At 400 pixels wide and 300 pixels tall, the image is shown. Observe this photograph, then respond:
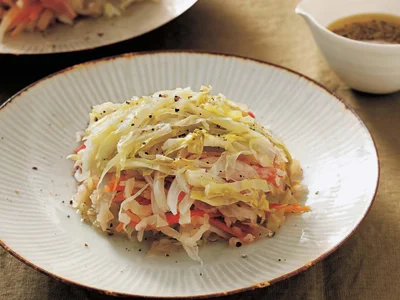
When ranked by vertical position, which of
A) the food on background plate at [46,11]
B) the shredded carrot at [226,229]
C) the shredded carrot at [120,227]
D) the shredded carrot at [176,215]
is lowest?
the shredded carrot at [226,229]

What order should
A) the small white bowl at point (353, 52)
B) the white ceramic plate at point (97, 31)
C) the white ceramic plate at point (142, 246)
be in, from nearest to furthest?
the white ceramic plate at point (142, 246)
the small white bowl at point (353, 52)
the white ceramic plate at point (97, 31)

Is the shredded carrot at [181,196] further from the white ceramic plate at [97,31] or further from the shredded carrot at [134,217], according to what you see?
the white ceramic plate at [97,31]

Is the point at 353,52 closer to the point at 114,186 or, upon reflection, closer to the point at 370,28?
the point at 370,28

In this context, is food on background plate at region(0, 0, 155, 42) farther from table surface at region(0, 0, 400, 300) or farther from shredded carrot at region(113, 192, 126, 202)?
shredded carrot at region(113, 192, 126, 202)

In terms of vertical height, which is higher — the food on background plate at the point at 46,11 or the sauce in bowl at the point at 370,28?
the food on background plate at the point at 46,11

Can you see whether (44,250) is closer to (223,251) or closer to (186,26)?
(223,251)

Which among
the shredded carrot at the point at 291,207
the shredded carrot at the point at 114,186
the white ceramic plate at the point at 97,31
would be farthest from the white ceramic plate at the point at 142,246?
the white ceramic plate at the point at 97,31

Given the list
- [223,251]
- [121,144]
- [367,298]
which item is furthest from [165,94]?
[367,298]
